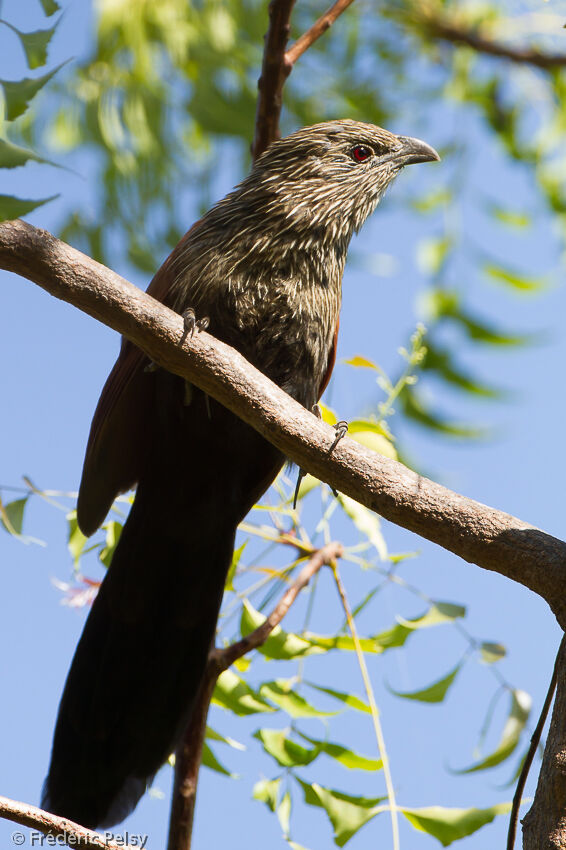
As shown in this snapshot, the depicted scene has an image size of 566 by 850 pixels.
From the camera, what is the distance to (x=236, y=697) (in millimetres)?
2729

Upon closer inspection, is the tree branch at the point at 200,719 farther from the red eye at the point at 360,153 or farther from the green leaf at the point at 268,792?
the red eye at the point at 360,153

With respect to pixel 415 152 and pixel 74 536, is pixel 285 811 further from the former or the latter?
pixel 415 152

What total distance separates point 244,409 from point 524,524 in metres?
0.66

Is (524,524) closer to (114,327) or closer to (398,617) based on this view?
(398,617)

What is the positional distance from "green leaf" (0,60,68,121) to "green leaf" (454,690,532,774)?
2.08 meters

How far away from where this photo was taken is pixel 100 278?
193 centimetres

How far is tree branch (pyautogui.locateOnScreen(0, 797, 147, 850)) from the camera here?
156 cm

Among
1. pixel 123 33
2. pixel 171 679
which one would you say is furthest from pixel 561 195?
pixel 171 679

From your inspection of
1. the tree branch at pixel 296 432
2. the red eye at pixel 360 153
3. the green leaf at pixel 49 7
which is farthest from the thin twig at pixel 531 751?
the red eye at pixel 360 153

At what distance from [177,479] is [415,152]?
1.64 m

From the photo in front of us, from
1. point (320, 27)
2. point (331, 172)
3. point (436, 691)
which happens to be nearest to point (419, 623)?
point (436, 691)

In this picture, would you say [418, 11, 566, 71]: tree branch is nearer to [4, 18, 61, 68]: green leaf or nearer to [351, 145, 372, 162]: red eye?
[351, 145, 372, 162]: red eye

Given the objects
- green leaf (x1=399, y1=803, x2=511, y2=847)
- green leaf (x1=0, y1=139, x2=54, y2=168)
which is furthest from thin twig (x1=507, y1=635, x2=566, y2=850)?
green leaf (x1=0, y1=139, x2=54, y2=168)

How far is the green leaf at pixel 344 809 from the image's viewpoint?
2398 millimetres
